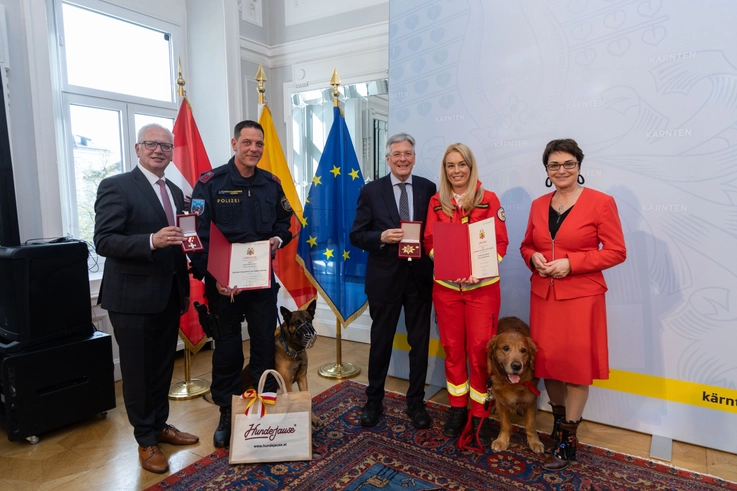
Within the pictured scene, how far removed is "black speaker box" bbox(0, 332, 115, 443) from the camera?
97.0 inches

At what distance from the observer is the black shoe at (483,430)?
2494 mm

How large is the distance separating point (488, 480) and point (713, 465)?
4.04ft

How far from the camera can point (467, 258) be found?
234 centimetres

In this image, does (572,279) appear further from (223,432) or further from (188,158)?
(188,158)

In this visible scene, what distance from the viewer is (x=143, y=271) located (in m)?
2.18

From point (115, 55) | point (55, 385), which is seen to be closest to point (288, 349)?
point (55, 385)

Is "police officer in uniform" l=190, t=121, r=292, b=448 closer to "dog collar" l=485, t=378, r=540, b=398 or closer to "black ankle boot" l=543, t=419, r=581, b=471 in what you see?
"dog collar" l=485, t=378, r=540, b=398

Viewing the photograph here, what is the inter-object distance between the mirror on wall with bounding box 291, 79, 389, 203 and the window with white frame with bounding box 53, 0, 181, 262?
1.29 metres

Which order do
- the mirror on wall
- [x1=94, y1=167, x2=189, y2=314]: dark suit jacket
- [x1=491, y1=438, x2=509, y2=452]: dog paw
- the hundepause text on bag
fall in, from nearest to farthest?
[x1=94, y1=167, x2=189, y2=314]: dark suit jacket
the hundepause text on bag
[x1=491, y1=438, x2=509, y2=452]: dog paw
the mirror on wall

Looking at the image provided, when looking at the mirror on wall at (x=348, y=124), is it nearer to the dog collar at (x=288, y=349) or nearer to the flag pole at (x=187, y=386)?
the flag pole at (x=187, y=386)

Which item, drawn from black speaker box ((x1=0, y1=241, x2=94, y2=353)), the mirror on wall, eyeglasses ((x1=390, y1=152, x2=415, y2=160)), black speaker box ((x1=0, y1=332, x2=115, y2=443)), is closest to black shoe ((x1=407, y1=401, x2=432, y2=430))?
eyeglasses ((x1=390, y1=152, x2=415, y2=160))

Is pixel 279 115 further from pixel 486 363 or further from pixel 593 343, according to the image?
pixel 593 343

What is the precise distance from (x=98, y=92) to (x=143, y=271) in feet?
7.59

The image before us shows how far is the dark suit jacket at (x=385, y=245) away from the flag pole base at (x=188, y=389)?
1556mm
